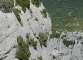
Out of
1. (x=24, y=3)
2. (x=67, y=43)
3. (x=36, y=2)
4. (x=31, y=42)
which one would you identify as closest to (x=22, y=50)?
(x=31, y=42)

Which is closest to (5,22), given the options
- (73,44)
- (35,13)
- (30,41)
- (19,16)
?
(19,16)

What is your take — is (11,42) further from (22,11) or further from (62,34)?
(62,34)

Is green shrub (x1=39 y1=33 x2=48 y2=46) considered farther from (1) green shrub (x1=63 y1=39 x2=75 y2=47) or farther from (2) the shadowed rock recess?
(1) green shrub (x1=63 y1=39 x2=75 y2=47)

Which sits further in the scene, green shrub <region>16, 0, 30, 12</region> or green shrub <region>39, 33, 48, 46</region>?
green shrub <region>39, 33, 48, 46</region>

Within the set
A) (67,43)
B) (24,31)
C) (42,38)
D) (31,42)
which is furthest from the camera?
(67,43)

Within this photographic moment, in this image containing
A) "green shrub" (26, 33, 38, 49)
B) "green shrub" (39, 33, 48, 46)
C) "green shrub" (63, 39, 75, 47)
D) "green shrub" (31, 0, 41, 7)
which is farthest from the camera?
"green shrub" (63, 39, 75, 47)

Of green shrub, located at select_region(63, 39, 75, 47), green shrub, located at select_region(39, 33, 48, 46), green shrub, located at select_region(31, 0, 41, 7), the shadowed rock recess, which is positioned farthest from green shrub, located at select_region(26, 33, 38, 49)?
green shrub, located at select_region(63, 39, 75, 47)

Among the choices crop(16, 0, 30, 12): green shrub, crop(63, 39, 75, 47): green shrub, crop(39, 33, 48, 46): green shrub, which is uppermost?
crop(63, 39, 75, 47): green shrub

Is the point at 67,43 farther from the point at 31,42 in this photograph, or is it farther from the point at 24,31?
the point at 24,31

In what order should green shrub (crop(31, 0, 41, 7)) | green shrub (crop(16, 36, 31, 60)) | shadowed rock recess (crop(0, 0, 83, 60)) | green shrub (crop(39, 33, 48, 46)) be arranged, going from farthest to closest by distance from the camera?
1. green shrub (crop(31, 0, 41, 7))
2. green shrub (crop(39, 33, 48, 46))
3. green shrub (crop(16, 36, 31, 60))
4. shadowed rock recess (crop(0, 0, 83, 60))
